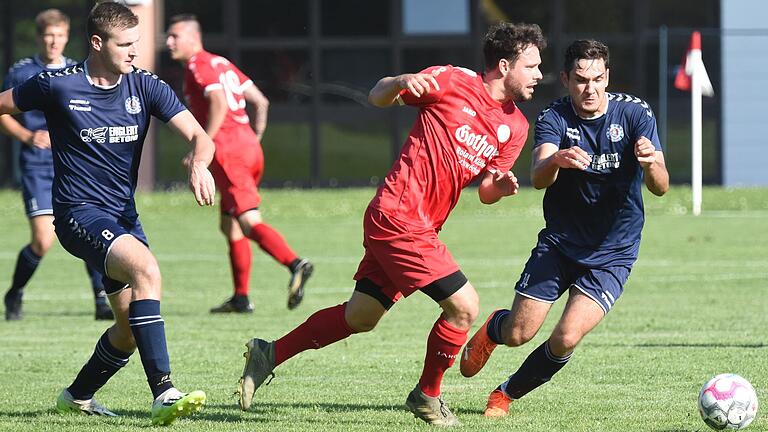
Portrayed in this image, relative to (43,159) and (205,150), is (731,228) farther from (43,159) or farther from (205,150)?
(205,150)

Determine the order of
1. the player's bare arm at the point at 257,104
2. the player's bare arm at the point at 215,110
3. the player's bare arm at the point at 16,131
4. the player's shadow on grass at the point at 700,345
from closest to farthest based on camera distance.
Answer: the player's shadow on grass at the point at 700,345 < the player's bare arm at the point at 16,131 < the player's bare arm at the point at 215,110 < the player's bare arm at the point at 257,104

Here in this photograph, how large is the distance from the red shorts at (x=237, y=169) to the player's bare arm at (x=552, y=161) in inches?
193

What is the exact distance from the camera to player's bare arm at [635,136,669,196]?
6340mm

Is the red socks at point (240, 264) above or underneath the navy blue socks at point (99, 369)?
underneath

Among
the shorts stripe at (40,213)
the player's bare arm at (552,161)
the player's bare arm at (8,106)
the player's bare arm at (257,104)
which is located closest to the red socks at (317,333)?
the player's bare arm at (552,161)

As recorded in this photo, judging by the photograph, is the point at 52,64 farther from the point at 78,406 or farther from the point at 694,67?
the point at 694,67

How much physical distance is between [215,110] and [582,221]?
4956 millimetres

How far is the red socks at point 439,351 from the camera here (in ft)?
21.1

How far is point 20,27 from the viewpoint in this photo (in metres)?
28.4

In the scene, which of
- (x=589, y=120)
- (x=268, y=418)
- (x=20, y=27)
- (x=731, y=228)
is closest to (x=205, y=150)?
(x=268, y=418)

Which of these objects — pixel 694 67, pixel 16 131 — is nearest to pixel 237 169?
pixel 16 131

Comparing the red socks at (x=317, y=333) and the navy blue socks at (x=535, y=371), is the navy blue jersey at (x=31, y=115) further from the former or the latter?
the navy blue socks at (x=535, y=371)

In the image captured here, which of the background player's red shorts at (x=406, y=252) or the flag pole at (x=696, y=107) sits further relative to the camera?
the flag pole at (x=696, y=107)

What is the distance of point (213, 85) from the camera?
1119 centimetres
